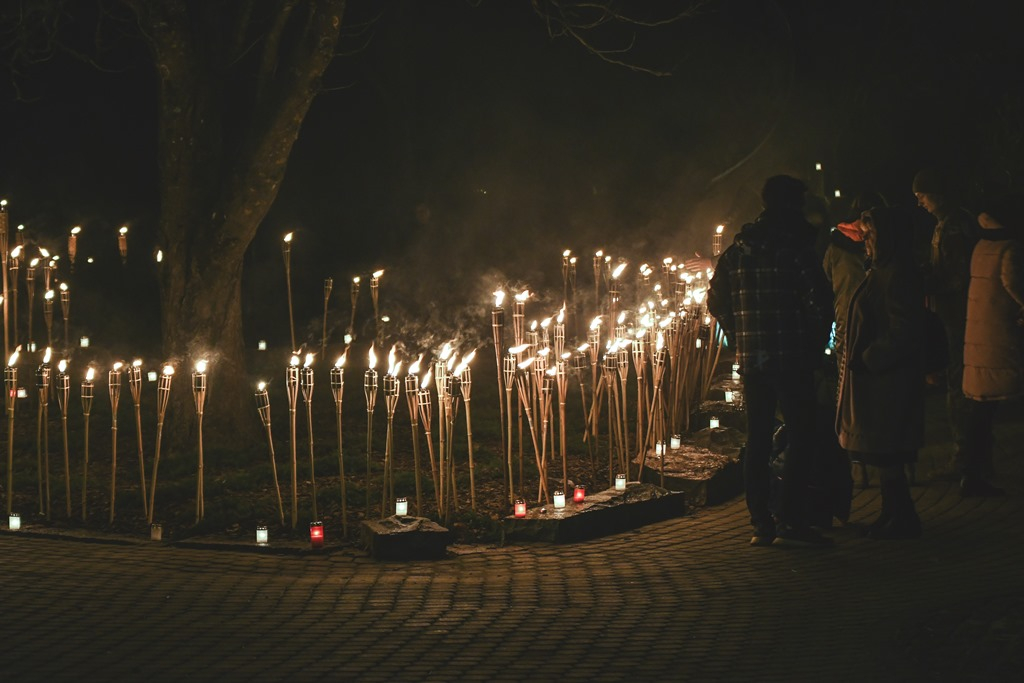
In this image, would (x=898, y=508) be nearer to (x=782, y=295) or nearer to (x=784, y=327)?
(x=784, y=327)

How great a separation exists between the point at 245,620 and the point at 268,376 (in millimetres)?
10292

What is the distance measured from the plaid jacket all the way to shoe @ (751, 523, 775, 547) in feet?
2.99

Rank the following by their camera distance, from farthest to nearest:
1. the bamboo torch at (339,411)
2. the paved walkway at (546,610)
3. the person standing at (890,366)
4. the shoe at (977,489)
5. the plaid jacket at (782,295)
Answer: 1. the shoe at (977,489)
2. the bamboo torch at (339,411)
3. the person standing at (890,366)
4. the plaid jacket at (782,295)
5. the paved walkway at (546,610)

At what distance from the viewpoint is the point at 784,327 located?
7027 mm

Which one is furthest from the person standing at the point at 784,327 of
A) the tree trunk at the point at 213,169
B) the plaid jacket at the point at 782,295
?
the tree trunk at the point at 213,169

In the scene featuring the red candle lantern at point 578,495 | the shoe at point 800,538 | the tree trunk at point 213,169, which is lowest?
the shoe at point 800,538

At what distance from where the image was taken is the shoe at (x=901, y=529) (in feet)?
23.5

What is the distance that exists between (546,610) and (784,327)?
2.10 metres

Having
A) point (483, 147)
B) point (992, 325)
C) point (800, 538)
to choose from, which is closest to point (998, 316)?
point (992, 325)

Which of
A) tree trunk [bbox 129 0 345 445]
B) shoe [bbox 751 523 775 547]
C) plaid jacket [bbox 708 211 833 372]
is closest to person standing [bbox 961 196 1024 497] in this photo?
A: plaid jacket [bbox 708 211 833 372]

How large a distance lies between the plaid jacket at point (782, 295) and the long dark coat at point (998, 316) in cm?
157

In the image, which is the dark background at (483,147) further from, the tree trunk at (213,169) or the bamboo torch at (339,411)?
the bamboo torch at (339,411)

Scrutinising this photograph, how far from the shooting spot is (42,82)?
21984mm

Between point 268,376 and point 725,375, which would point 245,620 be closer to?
point 725,375
